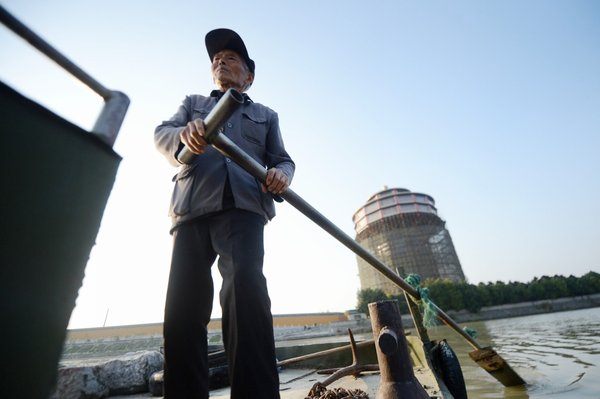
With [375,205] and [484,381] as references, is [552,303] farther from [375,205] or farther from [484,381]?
[484,381]

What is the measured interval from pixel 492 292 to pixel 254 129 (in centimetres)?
4634

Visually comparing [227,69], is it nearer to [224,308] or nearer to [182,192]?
[182,192]

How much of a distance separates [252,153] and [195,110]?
50 centimetres

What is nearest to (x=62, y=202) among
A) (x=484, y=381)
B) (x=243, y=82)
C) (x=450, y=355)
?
(x=243, y=82)

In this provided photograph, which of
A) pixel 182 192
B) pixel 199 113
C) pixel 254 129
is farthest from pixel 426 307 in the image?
pixel 199 113

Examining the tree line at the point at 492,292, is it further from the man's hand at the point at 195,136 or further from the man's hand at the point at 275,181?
the man's hand at the point at 195,136

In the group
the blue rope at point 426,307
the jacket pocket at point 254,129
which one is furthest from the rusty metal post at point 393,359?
the jacket pocket at point 254,129

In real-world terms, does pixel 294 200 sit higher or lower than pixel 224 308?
higher

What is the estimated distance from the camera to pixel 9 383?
0.42 meters

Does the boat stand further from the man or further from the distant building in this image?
the distant building

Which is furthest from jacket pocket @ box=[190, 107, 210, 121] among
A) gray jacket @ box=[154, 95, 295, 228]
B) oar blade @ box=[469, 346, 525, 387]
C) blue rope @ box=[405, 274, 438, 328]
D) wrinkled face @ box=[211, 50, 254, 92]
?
oar blade @ box=[469, 346, 525, 387]

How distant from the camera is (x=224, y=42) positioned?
1901 mm

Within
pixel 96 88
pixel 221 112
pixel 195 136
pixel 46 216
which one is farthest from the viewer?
pixel 195 136

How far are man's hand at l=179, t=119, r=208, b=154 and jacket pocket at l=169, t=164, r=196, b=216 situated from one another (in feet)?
1.41
